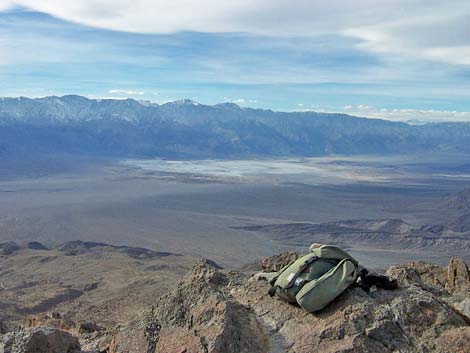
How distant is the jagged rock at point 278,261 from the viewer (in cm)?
877

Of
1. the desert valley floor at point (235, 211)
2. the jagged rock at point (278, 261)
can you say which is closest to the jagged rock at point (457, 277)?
the jagged rock at point (278, 261)

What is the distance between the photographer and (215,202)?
118 metres

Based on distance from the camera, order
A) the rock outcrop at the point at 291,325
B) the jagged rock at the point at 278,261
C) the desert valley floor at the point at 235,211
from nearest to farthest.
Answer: the rock outcrop at the point at 291,325 < the jagged rock at the point at 278,261 < the desert valley floor at the point at 235,211

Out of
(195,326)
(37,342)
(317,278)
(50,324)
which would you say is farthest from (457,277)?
(50,324)

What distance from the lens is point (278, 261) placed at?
8930 millimetres

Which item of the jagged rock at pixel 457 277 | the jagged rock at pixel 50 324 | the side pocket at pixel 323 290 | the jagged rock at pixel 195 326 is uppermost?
the side pocket at pixel 323 290

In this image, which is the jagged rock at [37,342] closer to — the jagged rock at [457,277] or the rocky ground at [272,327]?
the rocky ground at [272,327]

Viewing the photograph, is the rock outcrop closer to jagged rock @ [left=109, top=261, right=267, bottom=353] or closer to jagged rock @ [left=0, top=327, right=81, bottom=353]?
jagged rock @ [left=109, top=261, right=267, bottom=353]

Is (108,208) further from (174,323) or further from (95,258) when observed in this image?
(174,323)

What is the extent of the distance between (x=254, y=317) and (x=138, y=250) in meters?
60.2

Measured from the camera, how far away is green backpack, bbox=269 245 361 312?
6488mm

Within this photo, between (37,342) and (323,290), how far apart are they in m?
3.19

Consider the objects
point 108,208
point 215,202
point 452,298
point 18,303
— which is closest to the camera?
point 452,298

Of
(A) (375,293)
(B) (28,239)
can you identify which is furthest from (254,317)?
(B) (28,239)
